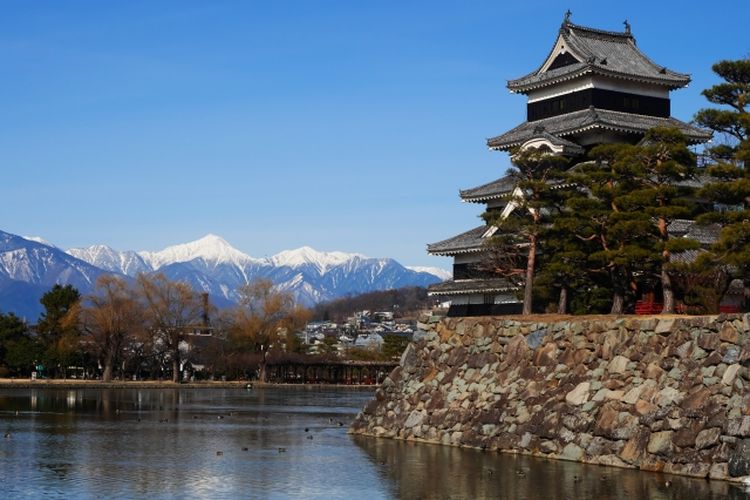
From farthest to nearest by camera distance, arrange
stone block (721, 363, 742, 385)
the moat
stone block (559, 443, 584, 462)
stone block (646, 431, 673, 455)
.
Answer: stone block (559, 443, 584, 462), stone block (646, 431, 673, 455), stone block (721, 363, 742, 385), the moat

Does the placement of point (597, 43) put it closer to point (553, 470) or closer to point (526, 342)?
point (526, 342)

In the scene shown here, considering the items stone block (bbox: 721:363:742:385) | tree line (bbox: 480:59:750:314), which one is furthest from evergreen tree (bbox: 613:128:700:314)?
stone block (bbox: 721:363:742:385)

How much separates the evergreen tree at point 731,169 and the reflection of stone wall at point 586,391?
353 centimetres

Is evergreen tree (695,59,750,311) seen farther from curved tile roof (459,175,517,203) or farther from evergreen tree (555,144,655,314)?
curved tile roof (459,175,517,203)

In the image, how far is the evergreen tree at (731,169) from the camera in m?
28.1

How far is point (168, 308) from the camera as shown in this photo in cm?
8900

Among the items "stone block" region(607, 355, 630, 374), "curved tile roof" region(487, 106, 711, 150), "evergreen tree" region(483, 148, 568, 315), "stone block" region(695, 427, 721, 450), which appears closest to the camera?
"stone block" region(695, 427, 721, 450)

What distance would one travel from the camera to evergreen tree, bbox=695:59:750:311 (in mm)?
28094

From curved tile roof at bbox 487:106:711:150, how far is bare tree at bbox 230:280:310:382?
5213cm

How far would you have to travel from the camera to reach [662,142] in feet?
104

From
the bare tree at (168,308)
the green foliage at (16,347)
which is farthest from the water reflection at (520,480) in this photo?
the bare tree at (168,308)

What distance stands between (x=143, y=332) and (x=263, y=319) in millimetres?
12653

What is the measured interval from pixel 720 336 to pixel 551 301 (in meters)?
12.8

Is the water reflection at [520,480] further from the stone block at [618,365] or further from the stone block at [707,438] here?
the stone block at [618,365]
